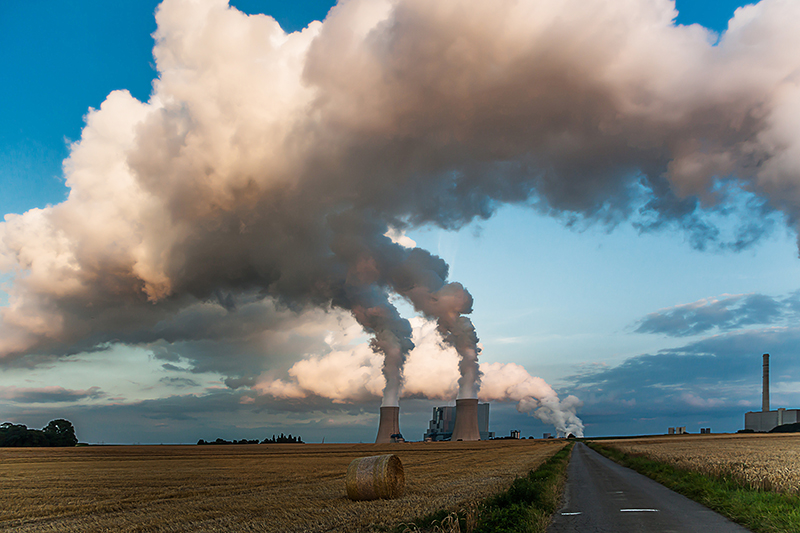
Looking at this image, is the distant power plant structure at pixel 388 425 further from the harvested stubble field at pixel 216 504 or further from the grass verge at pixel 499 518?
the grass verge at pixel 499 518

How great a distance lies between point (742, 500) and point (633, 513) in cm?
445

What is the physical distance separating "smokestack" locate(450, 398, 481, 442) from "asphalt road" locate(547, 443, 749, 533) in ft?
356

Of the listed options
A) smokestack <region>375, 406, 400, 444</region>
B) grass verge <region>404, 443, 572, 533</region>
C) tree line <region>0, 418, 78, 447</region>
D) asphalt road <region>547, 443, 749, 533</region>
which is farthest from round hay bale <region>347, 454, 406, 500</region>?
tree line <region>0, 418, 78, 447</region>

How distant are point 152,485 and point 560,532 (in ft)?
84.7

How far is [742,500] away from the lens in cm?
1975

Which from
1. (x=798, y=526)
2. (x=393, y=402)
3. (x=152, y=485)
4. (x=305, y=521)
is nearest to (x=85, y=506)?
(x=152, y=485)

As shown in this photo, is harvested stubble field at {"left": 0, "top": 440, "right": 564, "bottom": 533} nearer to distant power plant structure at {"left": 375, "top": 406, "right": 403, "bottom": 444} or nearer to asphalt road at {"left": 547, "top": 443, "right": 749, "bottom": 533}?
asphalt road at {"left": 547, "top": 443, "right": 749, "bottom": 533}

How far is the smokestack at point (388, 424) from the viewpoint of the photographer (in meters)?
135

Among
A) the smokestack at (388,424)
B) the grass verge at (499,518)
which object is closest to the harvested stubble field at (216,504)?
the grass verge at (499,518)

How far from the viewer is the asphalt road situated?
16.1 m

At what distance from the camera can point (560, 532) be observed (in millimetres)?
15359

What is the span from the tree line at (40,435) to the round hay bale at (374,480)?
170 meters

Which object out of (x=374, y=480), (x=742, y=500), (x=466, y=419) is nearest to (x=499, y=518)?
(x=742, y=500)

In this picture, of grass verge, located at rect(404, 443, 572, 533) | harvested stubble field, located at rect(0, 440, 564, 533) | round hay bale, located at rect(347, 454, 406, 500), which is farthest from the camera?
round hay bale, located at rect(347, 454, 406, 500)
